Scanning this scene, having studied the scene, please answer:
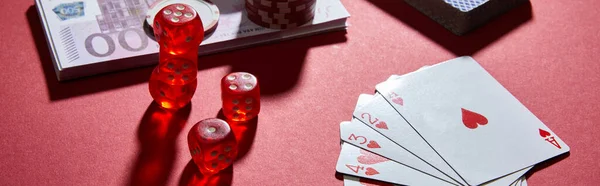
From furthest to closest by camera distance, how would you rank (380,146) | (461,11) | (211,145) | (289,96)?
(461,11)
(289,96)
(380,146)
(211,145)

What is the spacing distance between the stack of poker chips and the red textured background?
39 millimetres

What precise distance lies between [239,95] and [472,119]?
360mm

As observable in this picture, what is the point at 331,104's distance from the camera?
1062 mm

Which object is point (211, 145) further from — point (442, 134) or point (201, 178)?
point (442, 134)

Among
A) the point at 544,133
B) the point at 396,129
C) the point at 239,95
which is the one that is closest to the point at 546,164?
the point at 544,133

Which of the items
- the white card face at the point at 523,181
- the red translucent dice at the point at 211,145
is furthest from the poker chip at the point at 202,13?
the white card face at the point at 523,181

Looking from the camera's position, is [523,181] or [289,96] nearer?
[523,181]

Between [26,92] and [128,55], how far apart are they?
16 centimetres

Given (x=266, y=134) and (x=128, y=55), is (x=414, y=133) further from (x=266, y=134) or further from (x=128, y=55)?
(x=128, y=55)

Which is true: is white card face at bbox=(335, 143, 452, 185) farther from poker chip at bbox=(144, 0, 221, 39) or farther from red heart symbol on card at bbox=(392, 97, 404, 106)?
poker chip at bbox=(144, 0, 221, 39)

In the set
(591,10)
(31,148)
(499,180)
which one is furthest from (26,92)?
(591,10)

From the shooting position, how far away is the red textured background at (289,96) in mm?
938

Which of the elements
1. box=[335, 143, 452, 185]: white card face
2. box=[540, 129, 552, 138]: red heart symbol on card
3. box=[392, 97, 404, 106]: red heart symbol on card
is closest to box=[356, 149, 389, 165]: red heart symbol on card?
box=[335, 143, 452, 185]: white card face

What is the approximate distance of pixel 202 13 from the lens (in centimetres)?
117
